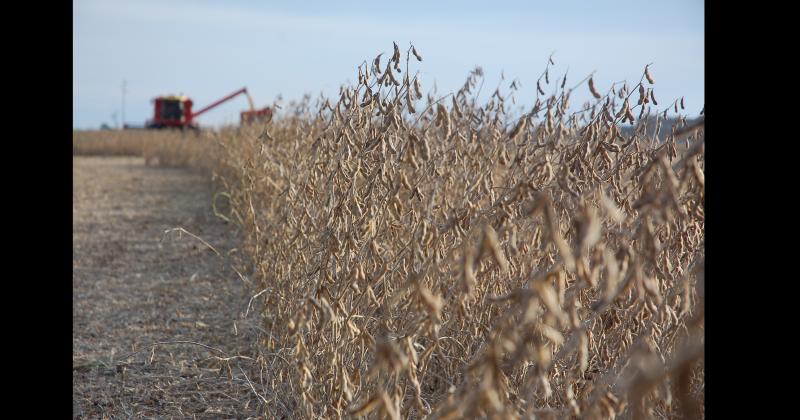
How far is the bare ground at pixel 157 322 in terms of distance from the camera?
8.82ft

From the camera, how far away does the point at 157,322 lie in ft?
12.5

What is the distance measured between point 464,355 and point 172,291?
2643mm

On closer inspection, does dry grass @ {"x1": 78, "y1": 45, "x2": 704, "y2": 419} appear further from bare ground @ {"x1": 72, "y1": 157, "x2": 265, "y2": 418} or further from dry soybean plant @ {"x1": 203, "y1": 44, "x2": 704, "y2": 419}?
bare ground @ {"x1": 72, "y1": 157, "x2": 265, "y2": 418}

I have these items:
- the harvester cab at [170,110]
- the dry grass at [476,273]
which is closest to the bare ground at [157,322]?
the dry grass at [476,273]

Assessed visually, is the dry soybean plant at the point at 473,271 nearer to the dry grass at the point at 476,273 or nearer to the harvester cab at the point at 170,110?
the dry grass at the point at 476,273

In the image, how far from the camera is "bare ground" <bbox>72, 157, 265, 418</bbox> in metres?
2.69

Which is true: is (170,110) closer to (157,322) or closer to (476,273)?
(157,322)

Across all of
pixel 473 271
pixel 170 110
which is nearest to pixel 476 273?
pixel 473 271
